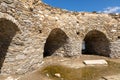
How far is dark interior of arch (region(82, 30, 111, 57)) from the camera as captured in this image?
1324 centimetres

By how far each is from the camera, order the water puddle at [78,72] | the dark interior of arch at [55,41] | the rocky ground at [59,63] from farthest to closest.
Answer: the dark interior of arch at [55,41]
the water puddle at [78,72]
the rocky ground at [59,63]

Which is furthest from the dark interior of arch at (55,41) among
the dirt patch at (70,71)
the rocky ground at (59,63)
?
the dirt patch at (70,71)

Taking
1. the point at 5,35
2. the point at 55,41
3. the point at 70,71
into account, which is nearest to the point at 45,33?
the point at 55,41

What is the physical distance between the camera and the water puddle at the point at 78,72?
8531mm

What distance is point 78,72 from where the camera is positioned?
9.24 meters

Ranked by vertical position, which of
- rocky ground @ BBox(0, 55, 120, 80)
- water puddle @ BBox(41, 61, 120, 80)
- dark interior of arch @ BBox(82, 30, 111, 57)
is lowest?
water puddle @ BBox(41, 61, 120, 80)

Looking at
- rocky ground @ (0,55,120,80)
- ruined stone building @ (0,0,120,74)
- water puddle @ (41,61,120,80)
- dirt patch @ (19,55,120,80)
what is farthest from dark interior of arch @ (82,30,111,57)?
water puddle @ (41,61,120,80)

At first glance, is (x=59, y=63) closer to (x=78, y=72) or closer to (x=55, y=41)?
(x=78, y=72)

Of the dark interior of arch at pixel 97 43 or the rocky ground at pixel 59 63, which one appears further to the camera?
the dark interior of arch at pixel 97 43

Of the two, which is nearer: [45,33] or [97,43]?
[45,33]

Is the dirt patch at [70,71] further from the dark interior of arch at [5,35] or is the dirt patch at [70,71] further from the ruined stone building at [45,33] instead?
the dark interior of arch at [5,35]

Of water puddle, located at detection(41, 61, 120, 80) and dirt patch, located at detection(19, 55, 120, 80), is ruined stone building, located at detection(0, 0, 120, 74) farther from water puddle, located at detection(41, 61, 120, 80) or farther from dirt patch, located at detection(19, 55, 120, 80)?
water puddle, located at detection(41, 61, 120, 80)

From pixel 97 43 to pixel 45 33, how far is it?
206 inches

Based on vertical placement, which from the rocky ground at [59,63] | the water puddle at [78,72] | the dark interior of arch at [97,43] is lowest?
the water puddle at [78,72]
